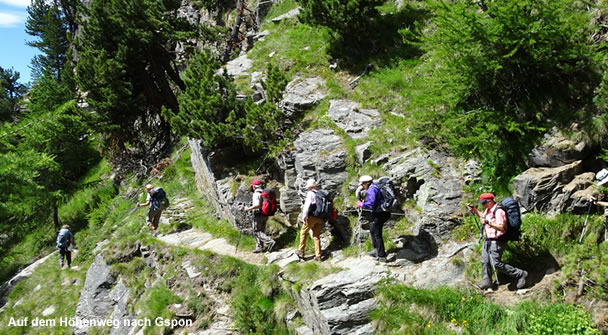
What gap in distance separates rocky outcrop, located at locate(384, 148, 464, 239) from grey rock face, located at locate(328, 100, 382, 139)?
6.42 ft

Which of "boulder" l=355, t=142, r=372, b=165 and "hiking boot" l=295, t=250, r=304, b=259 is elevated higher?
"boulder" l=355, t=142, r=372, b=165

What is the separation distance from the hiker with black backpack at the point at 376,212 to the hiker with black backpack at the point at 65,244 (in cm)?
1351

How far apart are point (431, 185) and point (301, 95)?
636cm

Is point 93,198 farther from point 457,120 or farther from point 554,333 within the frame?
point 554,333

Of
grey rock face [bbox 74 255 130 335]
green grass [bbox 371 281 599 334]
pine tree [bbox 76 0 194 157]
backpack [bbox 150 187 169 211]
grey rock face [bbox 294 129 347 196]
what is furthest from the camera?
pine tree [bbox 76 0 194 157]

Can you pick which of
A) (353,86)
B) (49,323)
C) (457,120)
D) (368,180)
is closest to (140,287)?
(49,323)

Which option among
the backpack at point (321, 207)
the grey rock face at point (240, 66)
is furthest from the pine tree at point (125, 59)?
the backpack at point (321, 207)

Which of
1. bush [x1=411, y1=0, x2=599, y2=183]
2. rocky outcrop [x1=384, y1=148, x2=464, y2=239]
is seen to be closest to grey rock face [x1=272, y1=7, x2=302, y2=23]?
bush [x1=411, y1=0, x2=599, y2=183]

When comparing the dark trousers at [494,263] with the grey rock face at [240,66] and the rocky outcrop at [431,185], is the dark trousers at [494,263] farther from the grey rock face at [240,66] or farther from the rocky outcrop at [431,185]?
the grey rock face at [240,66]

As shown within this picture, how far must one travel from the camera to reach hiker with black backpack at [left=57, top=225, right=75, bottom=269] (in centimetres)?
1566

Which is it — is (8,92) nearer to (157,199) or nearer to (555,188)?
(157,199)

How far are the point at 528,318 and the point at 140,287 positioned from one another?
35.7 feet

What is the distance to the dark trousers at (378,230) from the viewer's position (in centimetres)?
770

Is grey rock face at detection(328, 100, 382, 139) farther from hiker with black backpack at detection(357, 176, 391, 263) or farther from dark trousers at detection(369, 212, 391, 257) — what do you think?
dark trousers at detection(369, 212, 391, 257)
